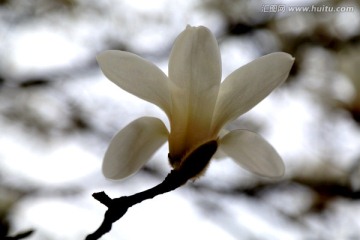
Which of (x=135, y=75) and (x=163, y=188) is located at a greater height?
(x=135, y=75)

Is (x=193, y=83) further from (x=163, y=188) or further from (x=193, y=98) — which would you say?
(x=163, y=188)

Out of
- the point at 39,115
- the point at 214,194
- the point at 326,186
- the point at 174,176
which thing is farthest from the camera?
the point at 39,115

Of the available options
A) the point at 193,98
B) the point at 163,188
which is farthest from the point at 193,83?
the point at 163,188

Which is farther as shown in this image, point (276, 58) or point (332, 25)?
point (332, 25)

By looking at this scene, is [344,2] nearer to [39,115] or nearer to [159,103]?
[39,115]

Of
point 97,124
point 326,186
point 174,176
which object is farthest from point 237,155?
point 97,124

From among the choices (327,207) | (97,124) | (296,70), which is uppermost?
(296,70)
